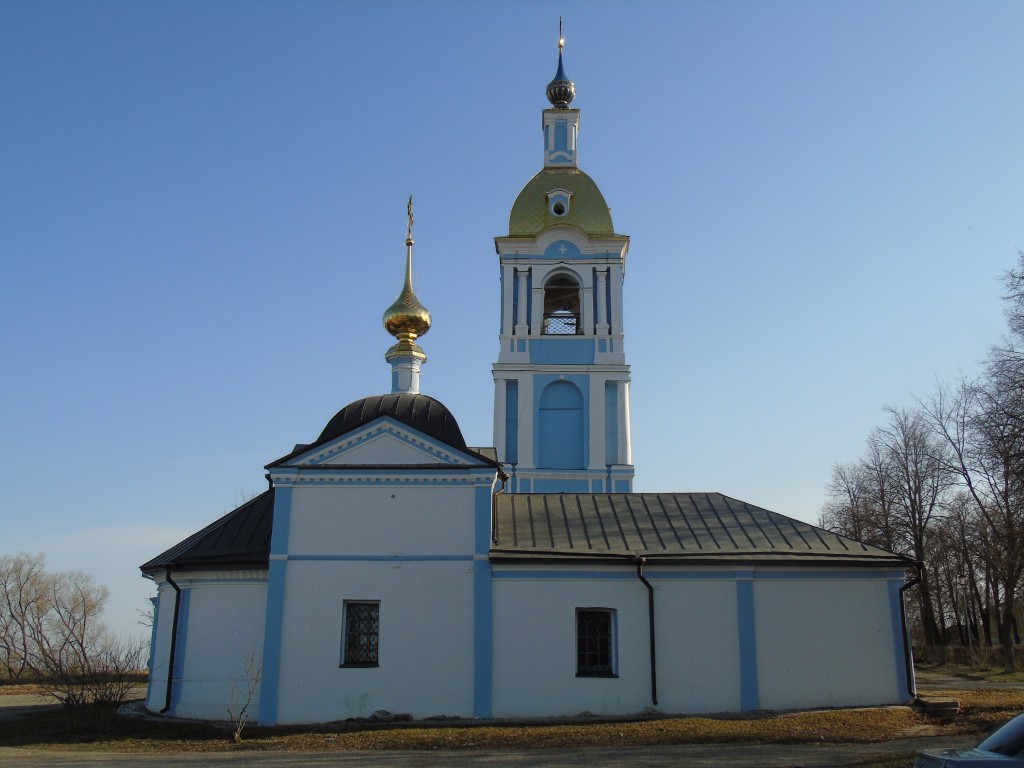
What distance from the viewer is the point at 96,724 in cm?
1524

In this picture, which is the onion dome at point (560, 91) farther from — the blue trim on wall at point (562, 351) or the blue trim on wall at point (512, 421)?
the blue trim on wall at point (512, 421)

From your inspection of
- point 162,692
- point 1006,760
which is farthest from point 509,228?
point 1006,760

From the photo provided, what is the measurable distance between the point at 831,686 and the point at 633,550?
13.2ft

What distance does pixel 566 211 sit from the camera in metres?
28.6

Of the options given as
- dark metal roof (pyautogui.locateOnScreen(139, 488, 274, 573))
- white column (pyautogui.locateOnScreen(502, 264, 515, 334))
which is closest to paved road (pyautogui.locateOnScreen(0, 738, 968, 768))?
dark metal roof (pyautogui.locateOnScreen(139, 488, 274, 573))

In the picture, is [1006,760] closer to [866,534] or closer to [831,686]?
[831,686]

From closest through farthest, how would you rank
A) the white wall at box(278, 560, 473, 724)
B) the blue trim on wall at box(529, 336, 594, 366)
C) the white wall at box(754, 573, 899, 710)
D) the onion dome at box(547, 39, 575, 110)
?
the white wall at box(278, 560, 473, 724)
the white wall at box(754, 573, 899, 710)
the blue trim on wall at box(529, 336, 594, 366)
the onion dome at box(547, 39, 575, 110)

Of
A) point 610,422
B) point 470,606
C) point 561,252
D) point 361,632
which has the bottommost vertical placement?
point 361,632

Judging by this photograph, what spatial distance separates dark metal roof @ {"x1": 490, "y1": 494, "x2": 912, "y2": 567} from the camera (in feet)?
54.6

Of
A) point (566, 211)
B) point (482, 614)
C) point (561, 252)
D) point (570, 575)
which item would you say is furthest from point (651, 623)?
point (566, 211)

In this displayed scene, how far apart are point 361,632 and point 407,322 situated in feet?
22.2

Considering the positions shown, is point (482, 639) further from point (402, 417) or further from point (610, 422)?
point (610, 422)

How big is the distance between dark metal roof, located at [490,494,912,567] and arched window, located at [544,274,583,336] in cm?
954

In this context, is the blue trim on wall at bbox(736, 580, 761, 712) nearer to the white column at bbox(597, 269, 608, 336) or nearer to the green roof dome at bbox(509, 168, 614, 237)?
the white column at bbox(597, 269, 608, 336)
